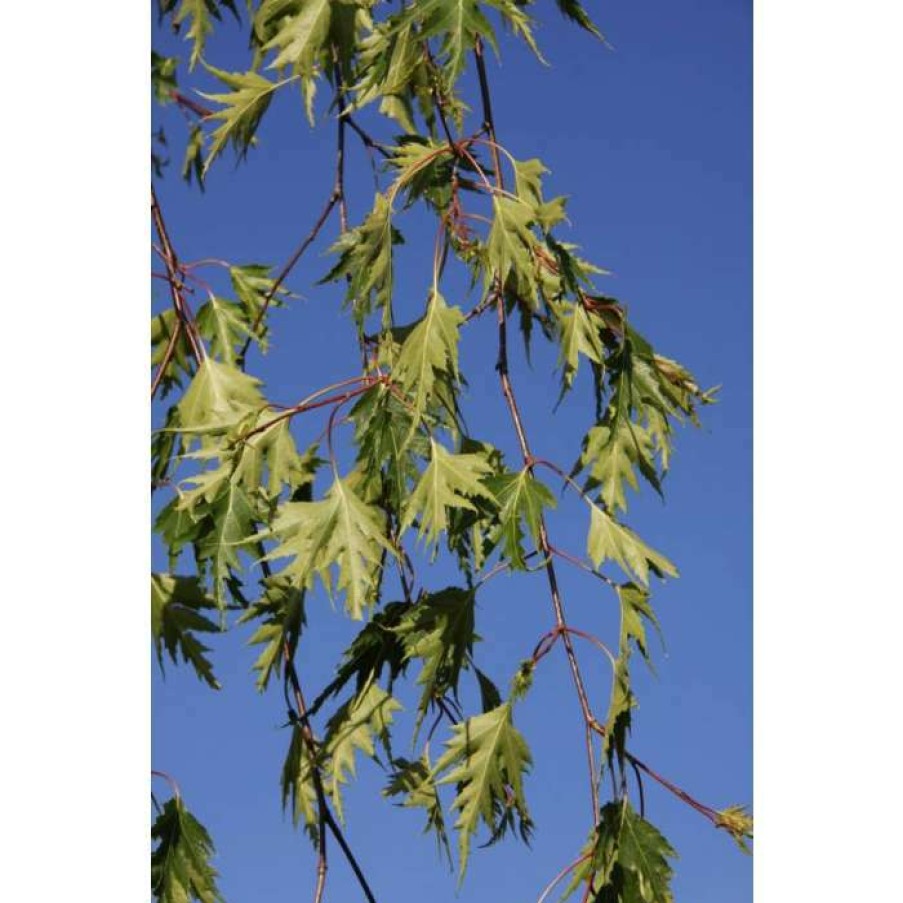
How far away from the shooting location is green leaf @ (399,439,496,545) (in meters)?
1.71

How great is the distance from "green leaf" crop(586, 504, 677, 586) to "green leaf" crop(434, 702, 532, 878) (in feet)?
0.70

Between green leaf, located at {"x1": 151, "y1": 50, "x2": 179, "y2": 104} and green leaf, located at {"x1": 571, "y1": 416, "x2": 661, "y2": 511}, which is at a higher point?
green leaf, located at {"x1": 151, "y1": 50, "x2": 179, "y2": 104}

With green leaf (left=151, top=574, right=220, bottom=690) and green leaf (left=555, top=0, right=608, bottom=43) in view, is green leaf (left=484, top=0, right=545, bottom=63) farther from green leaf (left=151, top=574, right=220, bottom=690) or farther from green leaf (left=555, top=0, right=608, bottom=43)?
green leaf (left=151, top=574, right=220, bottom=690)

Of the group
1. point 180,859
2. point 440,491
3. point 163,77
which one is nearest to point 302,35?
point 440,491

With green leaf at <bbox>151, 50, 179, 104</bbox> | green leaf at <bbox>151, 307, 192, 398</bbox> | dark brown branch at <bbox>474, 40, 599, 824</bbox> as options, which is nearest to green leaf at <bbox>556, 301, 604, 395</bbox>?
dark brown branch at <bbox>474, 40, 599, 824</bbox>

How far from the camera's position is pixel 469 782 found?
1764 millimetres

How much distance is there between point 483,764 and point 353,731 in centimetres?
36

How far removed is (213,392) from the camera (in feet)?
6.66

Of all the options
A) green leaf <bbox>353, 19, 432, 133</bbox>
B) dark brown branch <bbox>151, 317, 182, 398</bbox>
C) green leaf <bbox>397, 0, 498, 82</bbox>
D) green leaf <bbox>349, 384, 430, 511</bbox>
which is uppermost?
green leaf <bbox>353, 19, 432, 133</bbox>
